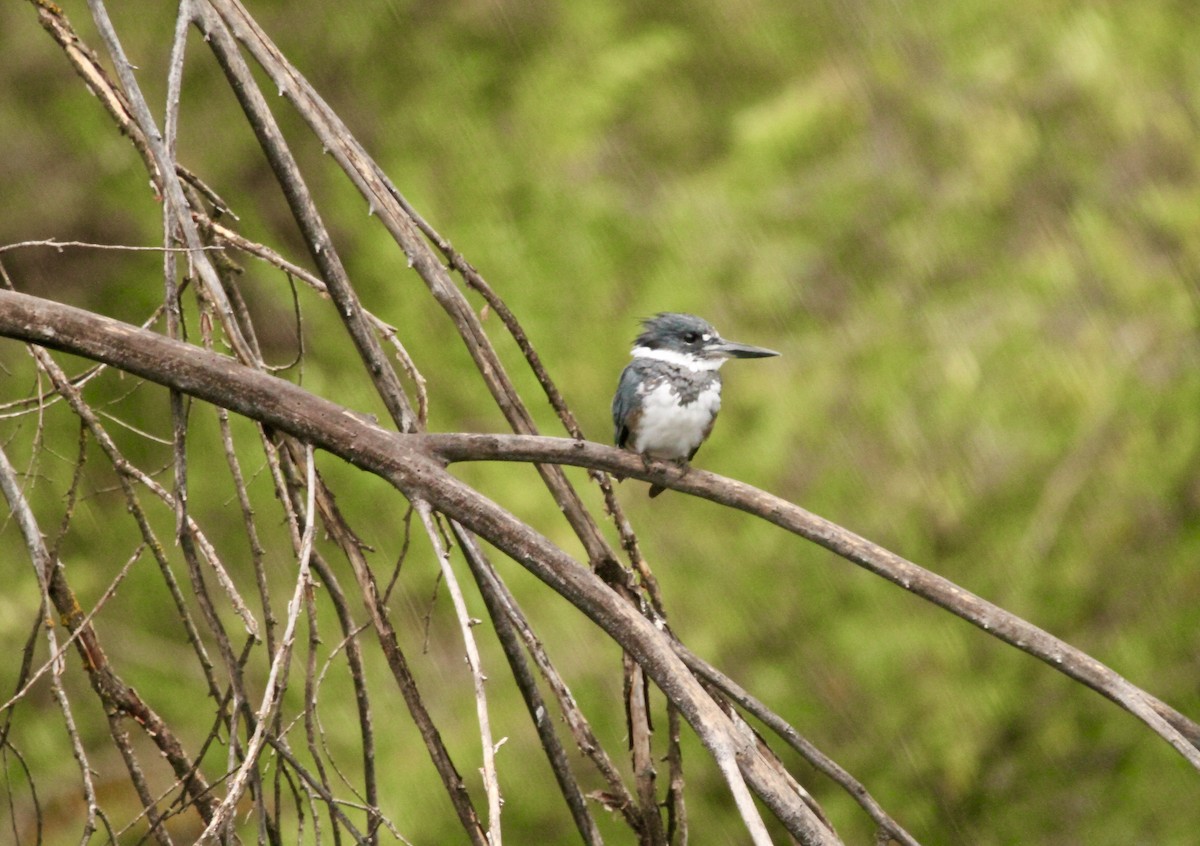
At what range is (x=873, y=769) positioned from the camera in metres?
4.03

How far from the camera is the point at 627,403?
296cm

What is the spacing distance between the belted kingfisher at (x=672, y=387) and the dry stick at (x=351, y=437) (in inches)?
40.4

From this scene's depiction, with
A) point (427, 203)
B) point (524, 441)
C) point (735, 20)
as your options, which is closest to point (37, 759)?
point (427, 203)

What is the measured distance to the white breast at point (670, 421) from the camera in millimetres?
2871

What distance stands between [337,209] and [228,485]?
926mm

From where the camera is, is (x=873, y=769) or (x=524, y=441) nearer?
(x=524, y=441)

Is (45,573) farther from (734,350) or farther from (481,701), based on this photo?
(734,350)

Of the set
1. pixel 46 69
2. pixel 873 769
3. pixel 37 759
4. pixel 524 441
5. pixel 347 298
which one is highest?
pixel 46 69

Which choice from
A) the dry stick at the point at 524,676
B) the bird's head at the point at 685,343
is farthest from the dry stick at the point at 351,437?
the bird's head at the point at 685,343

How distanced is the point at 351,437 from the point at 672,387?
1.28 metres

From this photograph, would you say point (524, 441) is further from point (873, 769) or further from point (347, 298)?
Result: point (873, 769)

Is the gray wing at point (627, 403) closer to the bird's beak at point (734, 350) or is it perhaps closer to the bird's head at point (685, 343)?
the bird's head at point (685, 343)

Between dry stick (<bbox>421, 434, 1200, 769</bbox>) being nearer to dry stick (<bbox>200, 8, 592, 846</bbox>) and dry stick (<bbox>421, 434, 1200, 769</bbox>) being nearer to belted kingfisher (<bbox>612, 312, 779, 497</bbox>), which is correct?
dry stick (<bbox>200, 8, 592, 846</bbox>)

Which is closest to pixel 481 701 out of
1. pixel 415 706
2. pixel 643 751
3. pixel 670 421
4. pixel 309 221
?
pixel 415 706
